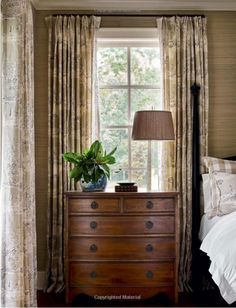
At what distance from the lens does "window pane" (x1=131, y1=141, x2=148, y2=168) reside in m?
4.33

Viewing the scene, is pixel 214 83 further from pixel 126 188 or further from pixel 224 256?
pixel 224 256

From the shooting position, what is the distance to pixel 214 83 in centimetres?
426

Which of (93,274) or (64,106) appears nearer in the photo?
(93,274)

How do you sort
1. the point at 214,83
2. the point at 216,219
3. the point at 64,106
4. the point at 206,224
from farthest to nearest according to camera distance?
1. the point at 214,83
2. the point at 64,106
3. the point at 206,224
4. the point at 216,219

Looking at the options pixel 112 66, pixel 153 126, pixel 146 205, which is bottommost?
pixel 146 205

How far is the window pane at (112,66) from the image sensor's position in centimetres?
433

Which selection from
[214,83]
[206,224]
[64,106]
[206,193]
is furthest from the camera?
[214,83]

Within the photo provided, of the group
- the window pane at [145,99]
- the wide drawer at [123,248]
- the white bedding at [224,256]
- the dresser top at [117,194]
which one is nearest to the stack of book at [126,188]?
the dresser top at [117,194]

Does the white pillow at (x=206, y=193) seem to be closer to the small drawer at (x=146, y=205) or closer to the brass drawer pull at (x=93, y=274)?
the small drawer at (x=146, y=205)

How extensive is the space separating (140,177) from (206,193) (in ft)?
2.37

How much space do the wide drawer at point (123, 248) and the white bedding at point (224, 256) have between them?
447 millimetres

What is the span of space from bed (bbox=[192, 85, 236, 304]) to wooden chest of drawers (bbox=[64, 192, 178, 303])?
345mm

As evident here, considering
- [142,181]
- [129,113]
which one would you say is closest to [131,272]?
[142,181]

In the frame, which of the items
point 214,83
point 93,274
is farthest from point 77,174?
point 214,83
